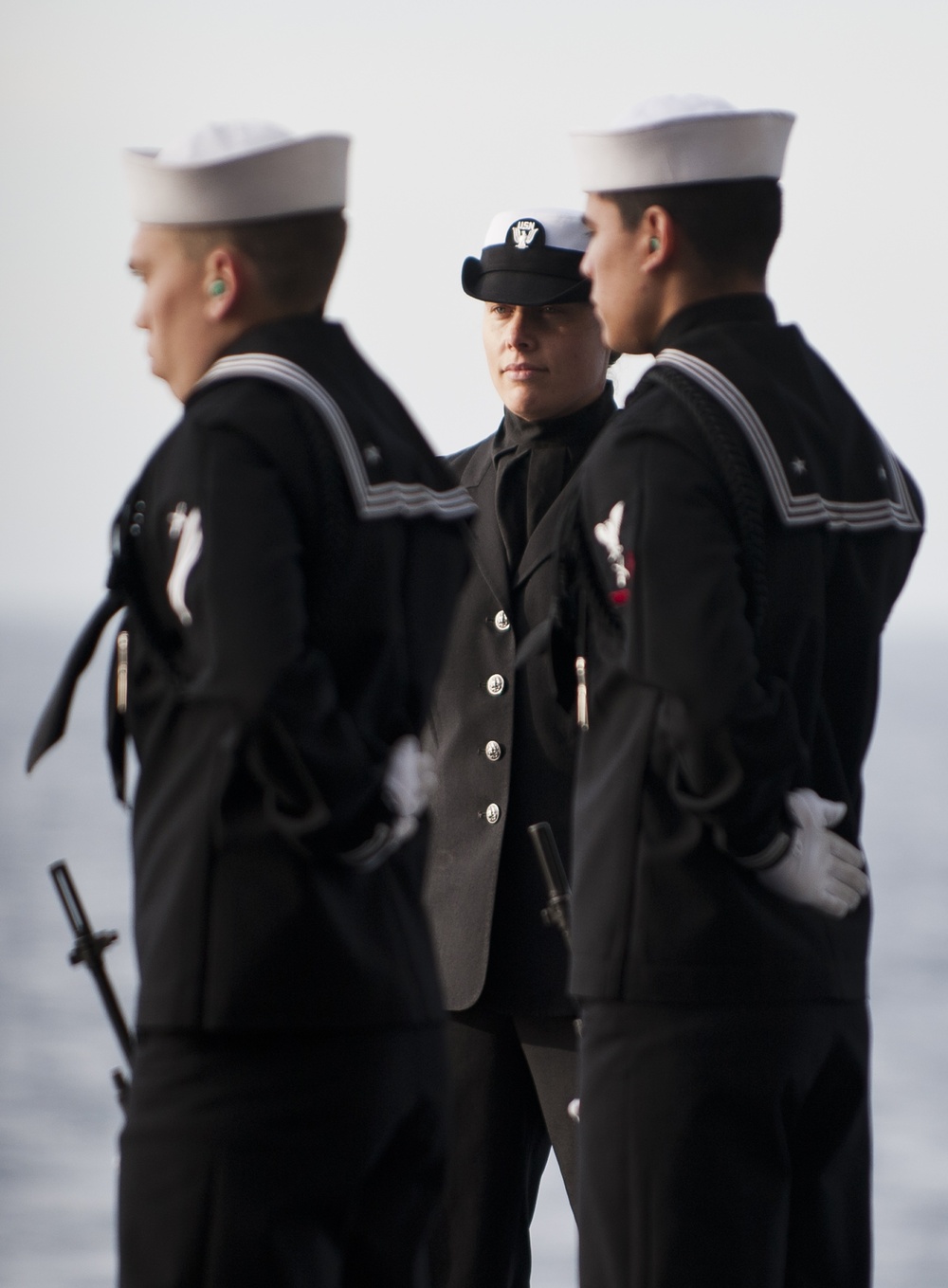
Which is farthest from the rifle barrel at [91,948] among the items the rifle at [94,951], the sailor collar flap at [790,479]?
the sailor collar flap at [790,479]

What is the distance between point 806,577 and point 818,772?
188 millimetres

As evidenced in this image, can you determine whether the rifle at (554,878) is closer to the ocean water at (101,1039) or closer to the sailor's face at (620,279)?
the sailor's face at (620,279)

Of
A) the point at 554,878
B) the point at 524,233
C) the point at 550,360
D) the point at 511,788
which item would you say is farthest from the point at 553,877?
the point at 524,233

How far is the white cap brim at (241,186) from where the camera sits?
71.9 inches

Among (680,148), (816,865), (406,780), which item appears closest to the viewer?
(406,780)

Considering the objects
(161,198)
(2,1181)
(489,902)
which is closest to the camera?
(161,198)

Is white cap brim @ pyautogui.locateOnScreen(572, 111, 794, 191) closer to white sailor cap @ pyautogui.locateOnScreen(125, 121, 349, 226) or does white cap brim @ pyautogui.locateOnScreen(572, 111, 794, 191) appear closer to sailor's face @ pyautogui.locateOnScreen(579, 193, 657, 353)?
sailor's face @ pyautogui.locateOnScreen(579, 193, 657, 353)

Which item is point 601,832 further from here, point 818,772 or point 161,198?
point 161,198

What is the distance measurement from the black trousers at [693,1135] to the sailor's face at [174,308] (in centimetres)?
67

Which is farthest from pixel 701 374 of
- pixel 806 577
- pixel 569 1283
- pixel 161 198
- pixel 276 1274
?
pixel 569 1283

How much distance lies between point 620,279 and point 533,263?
627 millimetres

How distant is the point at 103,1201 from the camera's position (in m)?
5.34

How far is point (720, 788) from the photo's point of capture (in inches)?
72.3

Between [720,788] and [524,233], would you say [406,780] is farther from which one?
[524,233]
